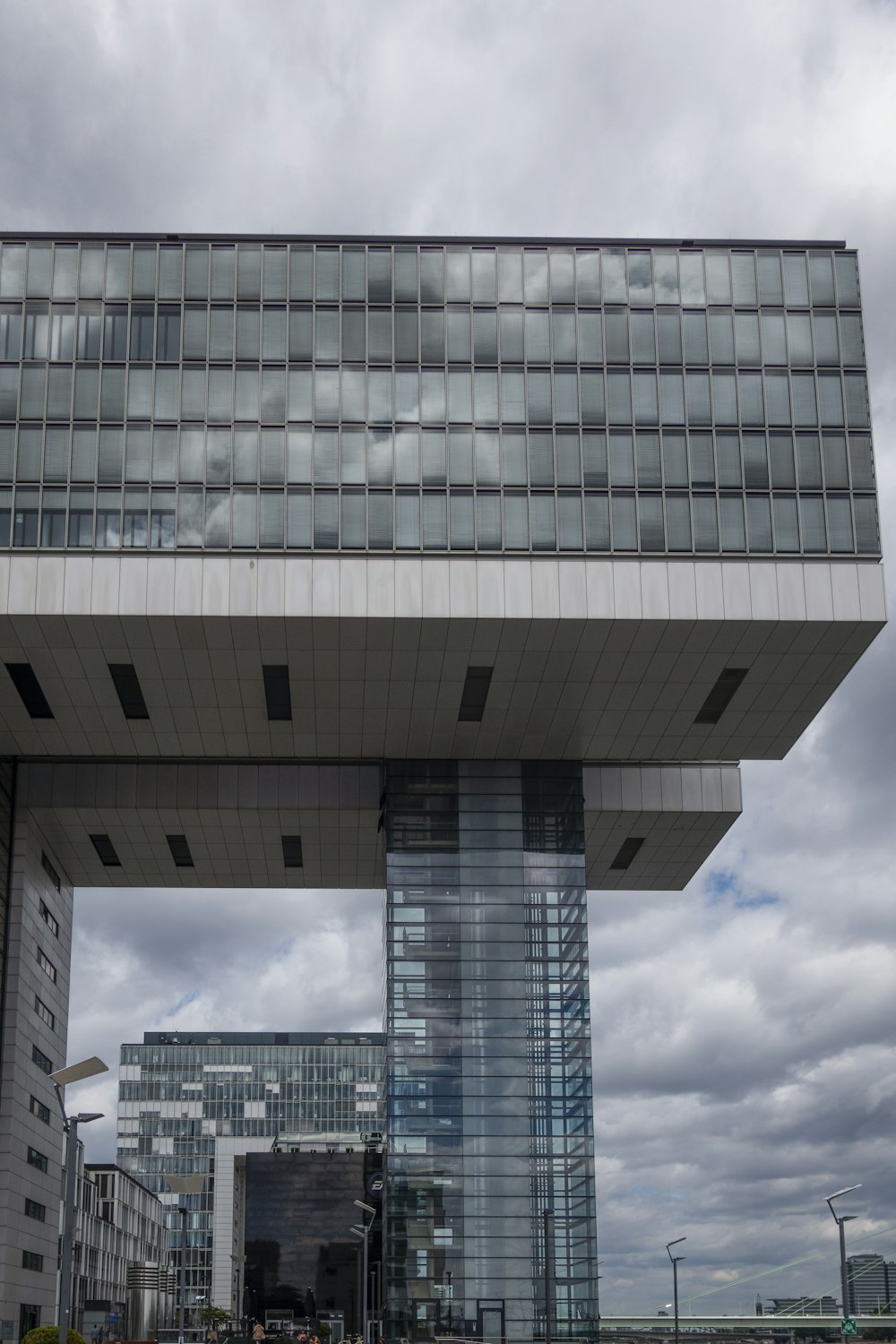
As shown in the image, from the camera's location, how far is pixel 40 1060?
187ft

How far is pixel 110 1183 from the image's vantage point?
126312mm

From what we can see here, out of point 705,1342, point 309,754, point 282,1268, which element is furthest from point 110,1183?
point 309,754

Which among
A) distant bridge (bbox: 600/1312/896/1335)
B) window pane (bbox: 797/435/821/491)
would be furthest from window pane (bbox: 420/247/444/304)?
distant bridge (bbox: 600/1312/896/1335)

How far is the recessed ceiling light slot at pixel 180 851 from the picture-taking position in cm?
5819

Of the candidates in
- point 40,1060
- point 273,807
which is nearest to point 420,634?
point 273,807

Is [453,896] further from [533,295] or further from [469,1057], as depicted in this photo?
[533,295]

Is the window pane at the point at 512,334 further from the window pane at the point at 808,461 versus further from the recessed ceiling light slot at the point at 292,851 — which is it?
the recessed ceiling light slot at the point at 292,851

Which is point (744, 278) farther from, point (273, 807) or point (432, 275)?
point (273, 807)

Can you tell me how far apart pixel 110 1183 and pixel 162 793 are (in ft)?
270

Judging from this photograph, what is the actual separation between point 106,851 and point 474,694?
17.8 meters

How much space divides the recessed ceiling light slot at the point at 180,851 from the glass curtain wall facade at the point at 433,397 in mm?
16573

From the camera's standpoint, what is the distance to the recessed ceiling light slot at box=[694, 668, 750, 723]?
158 ft

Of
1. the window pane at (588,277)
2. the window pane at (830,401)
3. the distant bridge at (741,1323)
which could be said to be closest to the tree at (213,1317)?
the distant bridge at (741,1323)

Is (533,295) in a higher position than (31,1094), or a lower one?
higher
